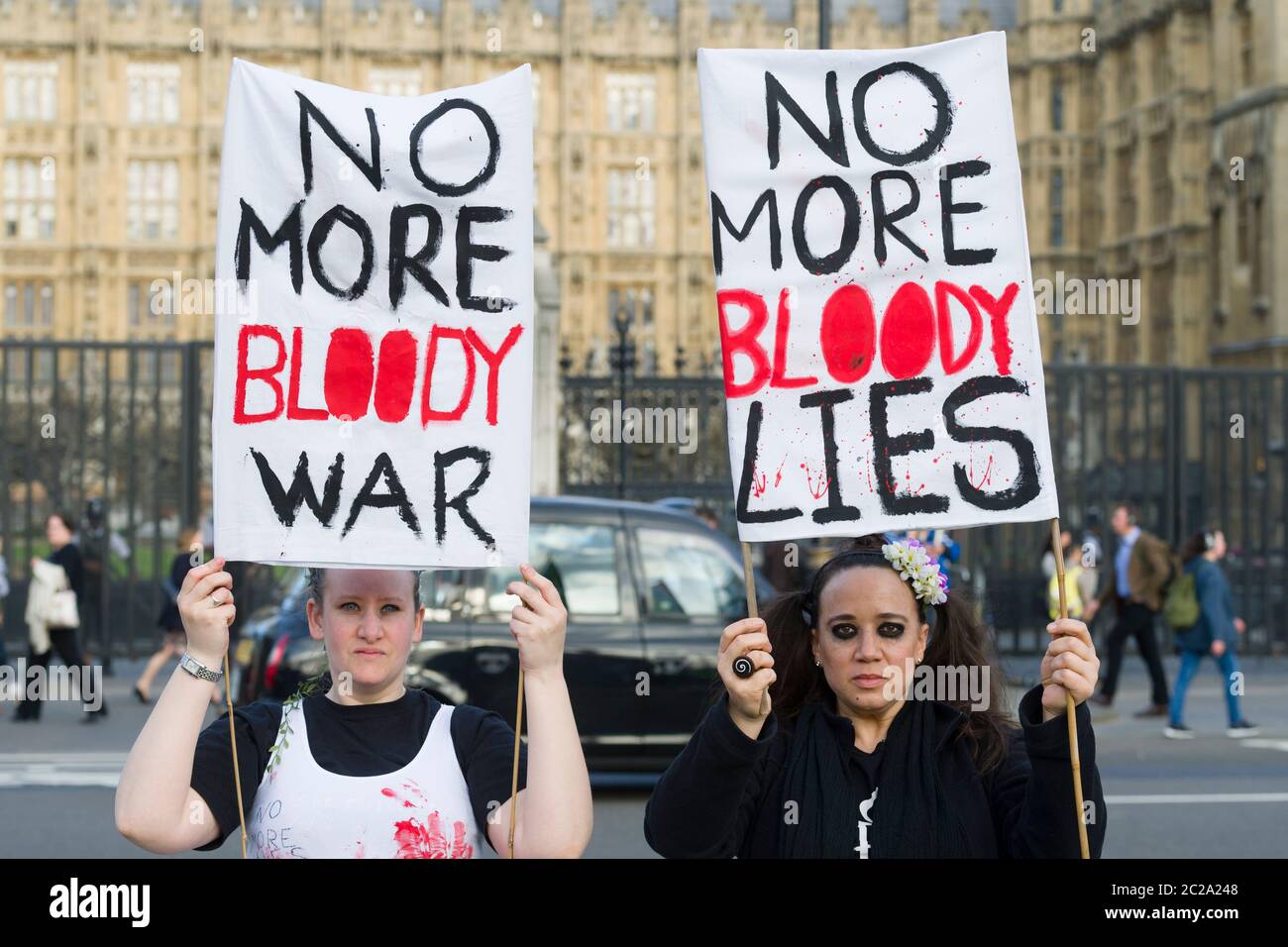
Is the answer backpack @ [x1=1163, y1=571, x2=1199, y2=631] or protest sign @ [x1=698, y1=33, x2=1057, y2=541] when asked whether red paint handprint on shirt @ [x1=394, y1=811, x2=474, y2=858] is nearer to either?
protest sign @ [x1=698, y1=33, x2=1057, y2=541]

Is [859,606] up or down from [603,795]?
up

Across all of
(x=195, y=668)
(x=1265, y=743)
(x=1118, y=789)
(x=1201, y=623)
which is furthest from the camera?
(x=1201, y=623)

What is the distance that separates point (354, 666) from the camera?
8.21 ft

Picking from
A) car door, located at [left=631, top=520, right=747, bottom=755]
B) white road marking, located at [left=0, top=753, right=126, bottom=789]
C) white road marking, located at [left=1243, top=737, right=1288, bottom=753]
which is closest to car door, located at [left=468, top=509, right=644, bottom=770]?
car door, located at [left=631, top=520, right=747, bottom=755]

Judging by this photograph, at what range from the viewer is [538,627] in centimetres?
239

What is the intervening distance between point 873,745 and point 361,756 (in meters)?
0.80

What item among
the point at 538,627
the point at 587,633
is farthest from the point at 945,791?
the point at 587,633

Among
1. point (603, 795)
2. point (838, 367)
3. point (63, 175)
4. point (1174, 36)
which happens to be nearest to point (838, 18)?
point (1174, 36)

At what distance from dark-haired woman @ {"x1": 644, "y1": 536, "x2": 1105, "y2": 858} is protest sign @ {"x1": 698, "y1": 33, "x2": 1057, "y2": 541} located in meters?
0.16

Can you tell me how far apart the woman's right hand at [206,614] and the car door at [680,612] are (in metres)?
5.32

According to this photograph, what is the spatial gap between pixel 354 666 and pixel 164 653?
31.6 feet

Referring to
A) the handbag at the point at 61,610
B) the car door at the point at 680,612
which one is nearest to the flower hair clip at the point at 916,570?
the car door at the point at 680,612

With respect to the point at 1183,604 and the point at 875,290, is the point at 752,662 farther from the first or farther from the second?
the point at 1183,604
